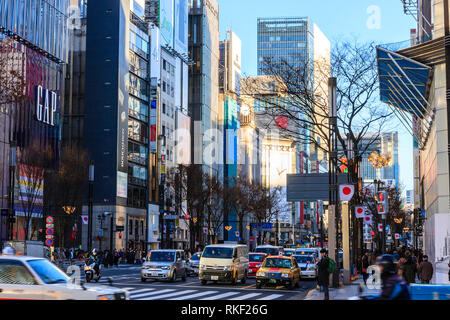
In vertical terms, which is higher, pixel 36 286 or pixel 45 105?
pixel 45 105

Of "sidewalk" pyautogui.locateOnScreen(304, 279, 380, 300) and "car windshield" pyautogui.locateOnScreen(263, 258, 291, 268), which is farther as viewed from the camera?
"car windshield" pyautogui.locateOnScreen(263, 258, 291, 268)

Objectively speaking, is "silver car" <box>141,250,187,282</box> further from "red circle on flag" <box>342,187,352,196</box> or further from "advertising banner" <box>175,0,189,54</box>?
"advertising banner" <box>175,0,189,54</box>

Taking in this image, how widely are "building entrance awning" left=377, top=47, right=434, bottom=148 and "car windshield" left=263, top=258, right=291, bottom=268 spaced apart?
56.4 ft

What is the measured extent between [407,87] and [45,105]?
39.1 m

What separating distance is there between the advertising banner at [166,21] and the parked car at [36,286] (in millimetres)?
82808

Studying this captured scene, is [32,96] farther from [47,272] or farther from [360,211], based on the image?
[47,272]

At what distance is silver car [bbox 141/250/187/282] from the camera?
32938 millimetres

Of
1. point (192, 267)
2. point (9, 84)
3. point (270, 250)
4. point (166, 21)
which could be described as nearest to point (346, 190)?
point (192, 267)

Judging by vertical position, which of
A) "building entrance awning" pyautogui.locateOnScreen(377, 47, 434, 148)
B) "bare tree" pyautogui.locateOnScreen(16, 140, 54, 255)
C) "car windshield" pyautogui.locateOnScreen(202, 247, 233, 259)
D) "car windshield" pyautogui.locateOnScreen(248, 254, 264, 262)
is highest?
"building entrance awning" pyautogui.locateOnScreen(377, 47, 434, 148)

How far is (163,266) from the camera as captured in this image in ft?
109

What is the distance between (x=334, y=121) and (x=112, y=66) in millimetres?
55628

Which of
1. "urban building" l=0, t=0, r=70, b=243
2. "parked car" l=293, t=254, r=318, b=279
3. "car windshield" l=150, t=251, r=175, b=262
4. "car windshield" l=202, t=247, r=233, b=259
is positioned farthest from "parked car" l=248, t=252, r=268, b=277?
"urban building" l=0, t=0, r=70, b=243
